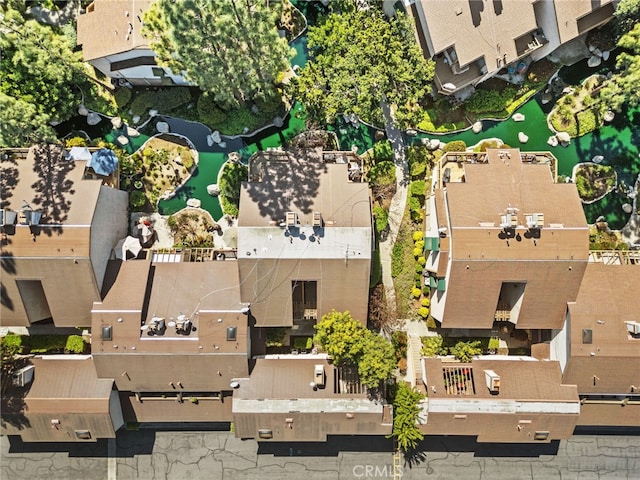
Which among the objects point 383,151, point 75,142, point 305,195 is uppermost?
point 75,142

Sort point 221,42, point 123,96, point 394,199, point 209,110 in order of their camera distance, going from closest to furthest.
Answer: point 221,42, point 209,110, point 123,96, point 394,199

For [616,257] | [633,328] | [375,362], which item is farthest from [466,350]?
[616,257]

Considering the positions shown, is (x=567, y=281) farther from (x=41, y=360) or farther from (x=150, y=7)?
(x=41, y=360)

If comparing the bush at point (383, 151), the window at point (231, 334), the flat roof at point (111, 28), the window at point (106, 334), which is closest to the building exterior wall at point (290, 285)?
the window at point (231, 334)

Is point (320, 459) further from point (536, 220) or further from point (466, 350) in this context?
point (536, 220)

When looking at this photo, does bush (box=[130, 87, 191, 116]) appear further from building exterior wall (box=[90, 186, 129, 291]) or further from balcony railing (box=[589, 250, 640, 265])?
balcony railing (box=[589, 250, 640, 265])

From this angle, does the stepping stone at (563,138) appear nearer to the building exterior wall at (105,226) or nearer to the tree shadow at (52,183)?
the building exterior wall at (105,226)
